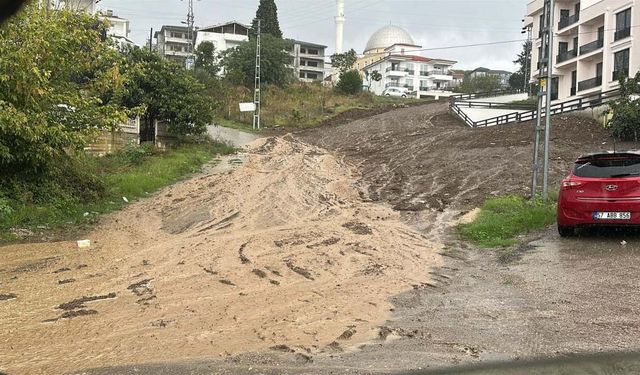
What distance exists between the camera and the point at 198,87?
1105 inches

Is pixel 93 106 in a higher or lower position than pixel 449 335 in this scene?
higher

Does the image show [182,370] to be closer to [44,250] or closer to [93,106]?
[44,250]

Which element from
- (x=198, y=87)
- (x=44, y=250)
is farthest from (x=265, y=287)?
(x=198, y=87)

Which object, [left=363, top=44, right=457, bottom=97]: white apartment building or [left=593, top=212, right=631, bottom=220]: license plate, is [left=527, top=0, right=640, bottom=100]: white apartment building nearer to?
[left=593, top=212, right=631, bottom=220]: license plate

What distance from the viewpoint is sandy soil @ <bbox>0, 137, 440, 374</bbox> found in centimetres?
516

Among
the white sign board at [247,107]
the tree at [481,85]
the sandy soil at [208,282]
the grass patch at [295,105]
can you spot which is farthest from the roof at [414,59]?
the sandy soil at [208,282]

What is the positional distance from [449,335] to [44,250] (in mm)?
7889

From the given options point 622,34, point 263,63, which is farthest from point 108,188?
point 263,63

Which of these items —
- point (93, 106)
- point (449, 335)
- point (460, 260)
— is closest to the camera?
point (449, 335)

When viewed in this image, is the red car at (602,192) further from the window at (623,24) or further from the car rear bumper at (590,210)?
the window at (623,24)

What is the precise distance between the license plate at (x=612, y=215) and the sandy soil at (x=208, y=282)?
8.85ft

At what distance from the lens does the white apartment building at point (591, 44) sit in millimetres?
37781

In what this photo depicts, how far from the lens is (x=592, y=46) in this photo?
4250 cm

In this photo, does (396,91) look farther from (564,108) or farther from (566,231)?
(566,231)
